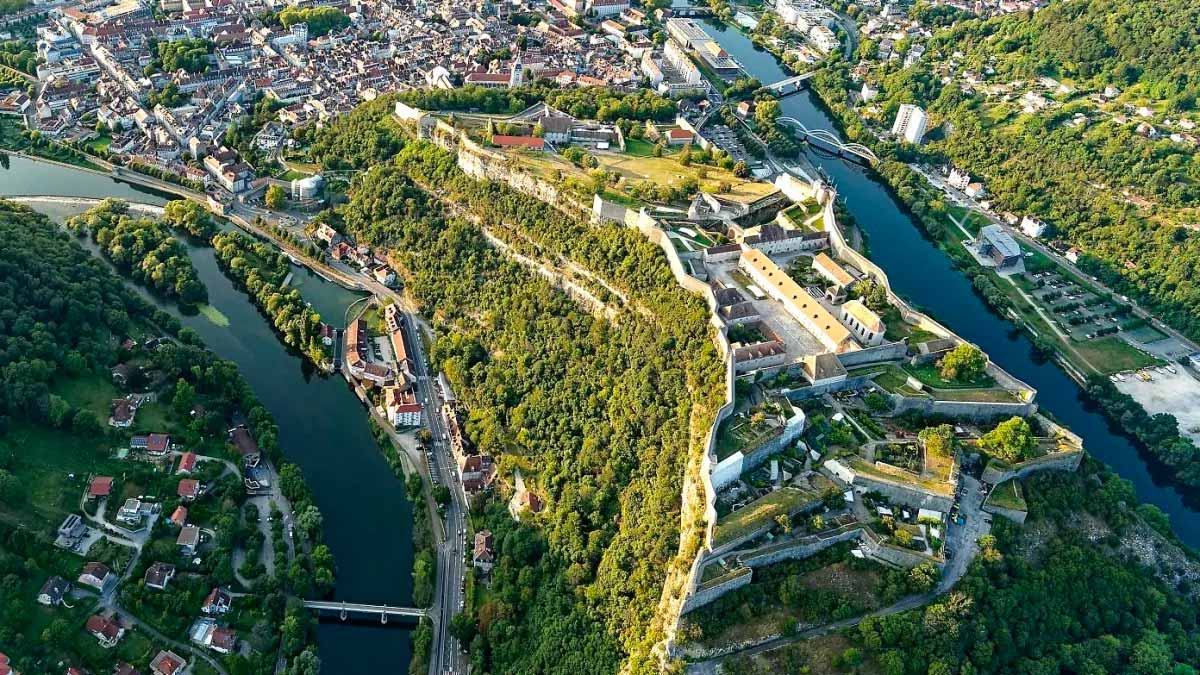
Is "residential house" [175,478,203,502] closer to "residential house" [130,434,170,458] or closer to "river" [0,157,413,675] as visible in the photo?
"residential house" [130,434,170,458]

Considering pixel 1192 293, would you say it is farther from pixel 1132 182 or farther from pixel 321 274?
pixel 321 274

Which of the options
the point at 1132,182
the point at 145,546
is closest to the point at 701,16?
the point at 1132,182

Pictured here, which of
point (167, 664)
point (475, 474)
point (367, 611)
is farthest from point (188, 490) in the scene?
point (475, 474)

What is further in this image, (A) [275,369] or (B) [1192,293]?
(B) [1192,293]

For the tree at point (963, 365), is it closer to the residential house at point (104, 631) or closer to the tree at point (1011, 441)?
the tree at point (1011, 441)

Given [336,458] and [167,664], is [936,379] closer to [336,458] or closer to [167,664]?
[336,458]
